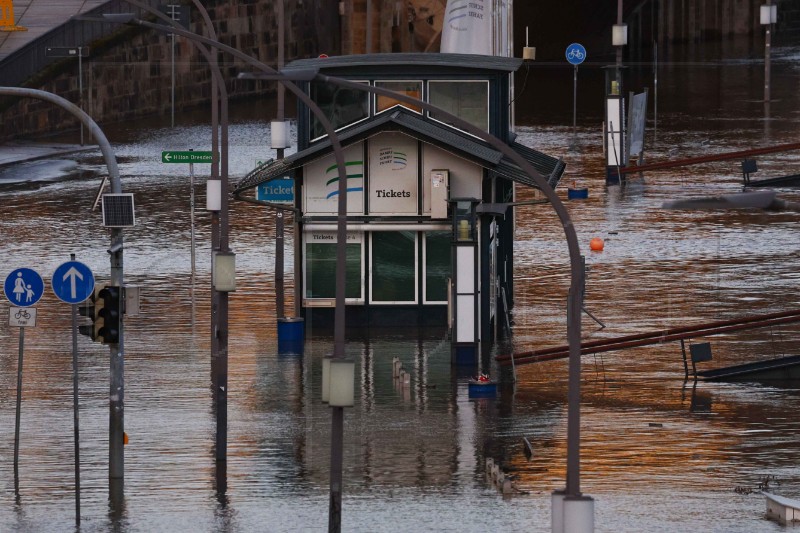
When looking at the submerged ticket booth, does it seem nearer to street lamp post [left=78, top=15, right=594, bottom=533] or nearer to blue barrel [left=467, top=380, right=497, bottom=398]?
blue barrel [left=467, top=380, right=497, bottom=398]

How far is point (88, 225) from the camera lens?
45.7 metres

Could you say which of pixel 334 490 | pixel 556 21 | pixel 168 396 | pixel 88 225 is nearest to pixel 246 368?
pixel 168 396

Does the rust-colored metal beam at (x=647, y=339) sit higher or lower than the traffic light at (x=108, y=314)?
lower

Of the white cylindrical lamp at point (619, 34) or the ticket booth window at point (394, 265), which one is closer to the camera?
the ticket booth window at point (394, 265)

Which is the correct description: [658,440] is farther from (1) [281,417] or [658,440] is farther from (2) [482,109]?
(2) [482,109]

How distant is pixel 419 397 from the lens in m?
28.0

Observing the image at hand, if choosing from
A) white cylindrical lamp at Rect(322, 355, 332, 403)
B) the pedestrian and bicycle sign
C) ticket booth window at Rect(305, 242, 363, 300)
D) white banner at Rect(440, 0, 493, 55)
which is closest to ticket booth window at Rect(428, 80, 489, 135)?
ticket booth window at Rect(305, 242, 363, 300)

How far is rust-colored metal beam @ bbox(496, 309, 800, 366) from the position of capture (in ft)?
97.4

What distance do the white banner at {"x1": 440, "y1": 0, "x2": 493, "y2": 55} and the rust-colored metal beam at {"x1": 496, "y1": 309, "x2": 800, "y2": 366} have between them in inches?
427

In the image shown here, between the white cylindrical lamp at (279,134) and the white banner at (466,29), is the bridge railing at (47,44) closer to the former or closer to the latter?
the white banner at (466,29)

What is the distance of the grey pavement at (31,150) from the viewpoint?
179ft

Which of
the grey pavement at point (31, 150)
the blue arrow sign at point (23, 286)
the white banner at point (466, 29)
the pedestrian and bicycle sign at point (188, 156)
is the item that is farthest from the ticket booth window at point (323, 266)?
the grey pavement at point (31, 150)

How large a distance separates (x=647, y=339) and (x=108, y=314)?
1076 cm

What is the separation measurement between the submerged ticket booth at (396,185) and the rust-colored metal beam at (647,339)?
110 inches
